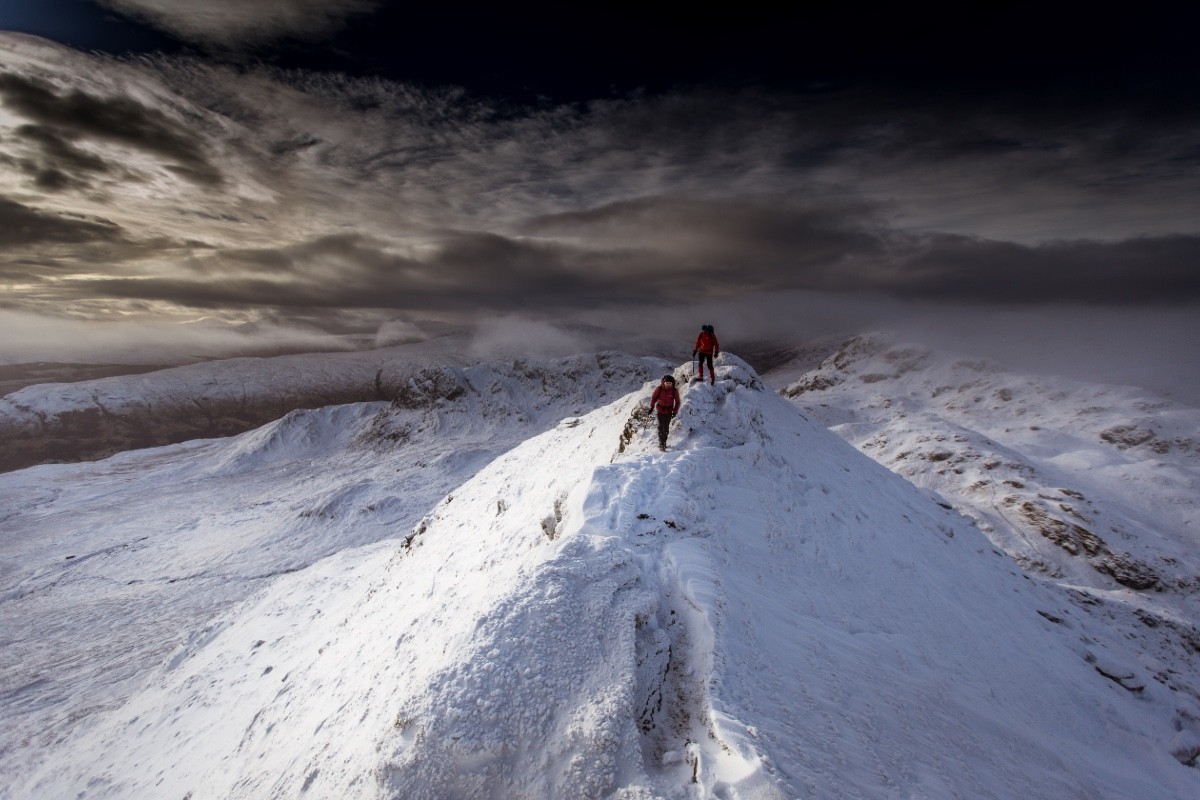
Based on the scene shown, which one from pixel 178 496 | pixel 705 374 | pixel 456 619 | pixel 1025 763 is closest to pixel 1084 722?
pixel 1025 763

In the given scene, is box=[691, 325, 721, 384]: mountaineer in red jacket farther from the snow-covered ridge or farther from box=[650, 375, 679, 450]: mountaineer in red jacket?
the snow-covered ridge

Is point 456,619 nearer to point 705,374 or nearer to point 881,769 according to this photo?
point 881,769

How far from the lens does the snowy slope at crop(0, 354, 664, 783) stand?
30.8m

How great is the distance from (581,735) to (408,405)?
117352 millimetres

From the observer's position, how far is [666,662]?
8.30 meters

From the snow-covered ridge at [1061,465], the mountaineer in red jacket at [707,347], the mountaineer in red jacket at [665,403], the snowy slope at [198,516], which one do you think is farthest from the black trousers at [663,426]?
the snow-covered ridge at [1061,465]

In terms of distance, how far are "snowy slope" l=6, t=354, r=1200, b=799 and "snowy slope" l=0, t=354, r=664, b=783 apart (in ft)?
37.8

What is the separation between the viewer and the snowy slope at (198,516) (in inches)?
1211

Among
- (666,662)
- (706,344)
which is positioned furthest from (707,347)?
(666,662)

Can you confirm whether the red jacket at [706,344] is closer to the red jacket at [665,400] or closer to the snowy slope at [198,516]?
the red jacket at [665,400]

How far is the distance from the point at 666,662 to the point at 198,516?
79.8 metres

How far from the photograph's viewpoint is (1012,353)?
144375mm

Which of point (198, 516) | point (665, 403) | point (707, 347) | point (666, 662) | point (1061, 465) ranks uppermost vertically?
point (707, 347)

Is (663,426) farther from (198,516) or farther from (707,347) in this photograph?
(198,516)
